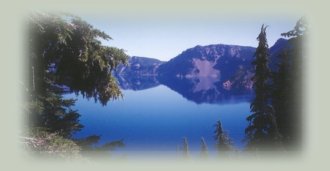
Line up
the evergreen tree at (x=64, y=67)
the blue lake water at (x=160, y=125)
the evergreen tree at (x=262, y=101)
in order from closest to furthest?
the evergreen tree at (x=64, y=67) → the evergreen tree at (x=262, y=101) → the blue lake water at (x=160, y=125)

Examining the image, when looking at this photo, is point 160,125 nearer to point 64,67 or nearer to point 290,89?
point 290,89

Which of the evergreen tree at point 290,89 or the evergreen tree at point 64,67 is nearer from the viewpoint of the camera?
the evergreen tree at point 64,67

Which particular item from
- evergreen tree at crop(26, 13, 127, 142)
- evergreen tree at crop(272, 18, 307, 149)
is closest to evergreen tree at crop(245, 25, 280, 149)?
evergreen tree at crop(272, 18, 307, 149)

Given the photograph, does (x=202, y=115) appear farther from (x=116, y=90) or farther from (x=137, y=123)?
(x=116, y=90)

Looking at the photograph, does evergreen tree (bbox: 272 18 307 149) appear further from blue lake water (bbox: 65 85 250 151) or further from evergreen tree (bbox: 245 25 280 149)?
blue lake water (bbox: 65 85 250 151)

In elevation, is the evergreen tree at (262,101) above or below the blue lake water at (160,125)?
above

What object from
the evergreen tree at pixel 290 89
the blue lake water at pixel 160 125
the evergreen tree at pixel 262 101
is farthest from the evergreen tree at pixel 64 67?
the blue lake water at pixel 160 125

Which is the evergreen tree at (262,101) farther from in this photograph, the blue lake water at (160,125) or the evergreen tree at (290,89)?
the blue lake water at (160,125)

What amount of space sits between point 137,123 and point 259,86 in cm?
8531

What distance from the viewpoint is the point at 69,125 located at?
1327cm

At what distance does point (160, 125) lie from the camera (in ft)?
340

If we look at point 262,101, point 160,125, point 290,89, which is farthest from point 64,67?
point 160,125

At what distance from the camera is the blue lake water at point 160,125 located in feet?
272

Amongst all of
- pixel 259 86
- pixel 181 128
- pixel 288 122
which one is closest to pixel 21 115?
pixel 259 86
